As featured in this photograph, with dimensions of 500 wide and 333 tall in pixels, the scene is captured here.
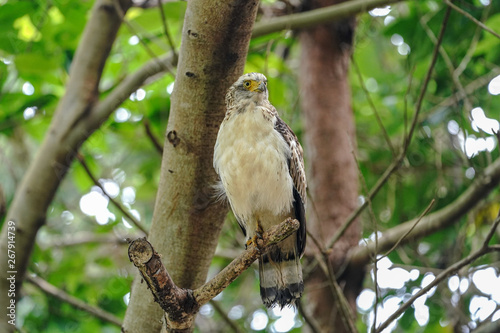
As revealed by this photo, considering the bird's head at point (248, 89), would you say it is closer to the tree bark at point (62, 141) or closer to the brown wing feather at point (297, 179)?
the brown wing feather at point (297, 179)

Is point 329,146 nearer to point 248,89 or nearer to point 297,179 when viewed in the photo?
point 297,179

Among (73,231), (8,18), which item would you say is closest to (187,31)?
(8,18)

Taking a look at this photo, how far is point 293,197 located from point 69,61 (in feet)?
7.77

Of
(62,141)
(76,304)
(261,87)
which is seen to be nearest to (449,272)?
(261,87)

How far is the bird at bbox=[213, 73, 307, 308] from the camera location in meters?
2.85

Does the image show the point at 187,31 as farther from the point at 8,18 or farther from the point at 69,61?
the point at 69,61

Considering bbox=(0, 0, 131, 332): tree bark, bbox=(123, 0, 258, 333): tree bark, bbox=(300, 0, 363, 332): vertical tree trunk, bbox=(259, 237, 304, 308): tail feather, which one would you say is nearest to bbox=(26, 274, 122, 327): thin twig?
bbox=(0, 0, 131, 332): tree bark

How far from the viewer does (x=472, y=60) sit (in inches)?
183

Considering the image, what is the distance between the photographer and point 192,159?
9.10 feet

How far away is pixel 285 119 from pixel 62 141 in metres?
1.59

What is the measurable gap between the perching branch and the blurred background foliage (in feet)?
3.86

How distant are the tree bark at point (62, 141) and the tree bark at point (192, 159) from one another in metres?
1.18

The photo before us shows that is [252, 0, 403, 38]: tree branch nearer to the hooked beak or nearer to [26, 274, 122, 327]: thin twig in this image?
the hooked beak

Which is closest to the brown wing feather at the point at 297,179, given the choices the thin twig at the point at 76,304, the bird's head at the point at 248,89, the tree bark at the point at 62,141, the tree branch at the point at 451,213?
the bird's head at the point at 248,89
